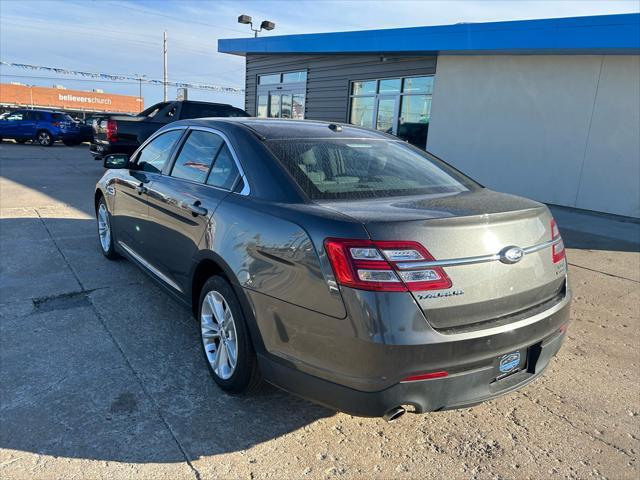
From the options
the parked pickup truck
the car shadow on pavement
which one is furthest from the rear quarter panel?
the parked pickup truck

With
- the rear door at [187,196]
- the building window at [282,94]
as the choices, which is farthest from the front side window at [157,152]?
the building window at [282,94]

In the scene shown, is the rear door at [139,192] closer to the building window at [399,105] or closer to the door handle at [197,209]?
the door handle at [197,209]

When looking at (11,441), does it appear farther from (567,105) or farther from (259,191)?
(567,105)

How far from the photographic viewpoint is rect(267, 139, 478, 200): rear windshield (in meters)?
2.74

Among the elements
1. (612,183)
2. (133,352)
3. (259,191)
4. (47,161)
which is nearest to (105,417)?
(133,352)

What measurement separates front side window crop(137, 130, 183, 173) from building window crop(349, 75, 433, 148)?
10.1 meters

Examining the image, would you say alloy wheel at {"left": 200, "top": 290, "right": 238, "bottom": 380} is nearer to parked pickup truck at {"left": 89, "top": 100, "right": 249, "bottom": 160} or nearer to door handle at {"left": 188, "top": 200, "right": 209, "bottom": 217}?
door handle at {"left": 188, "top": 200, "right": 209, "bottom": 217}

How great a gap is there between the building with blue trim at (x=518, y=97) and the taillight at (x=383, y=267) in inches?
344

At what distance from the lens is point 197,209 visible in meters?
3.21

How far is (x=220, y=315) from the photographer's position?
3.01 meters

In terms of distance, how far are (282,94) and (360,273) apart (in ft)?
59.6

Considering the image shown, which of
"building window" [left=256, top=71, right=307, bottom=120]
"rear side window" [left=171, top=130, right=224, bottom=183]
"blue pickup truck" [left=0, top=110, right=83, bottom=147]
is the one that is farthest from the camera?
"blue pickup truck" [left=0, top=110, right=83, bottom=147]

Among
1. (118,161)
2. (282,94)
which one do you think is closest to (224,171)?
(118,161)

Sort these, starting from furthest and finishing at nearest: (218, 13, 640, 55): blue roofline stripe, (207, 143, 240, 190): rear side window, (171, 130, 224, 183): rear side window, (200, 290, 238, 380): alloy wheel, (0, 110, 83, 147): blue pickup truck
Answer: (0, 110, 83, 147): blue pickup truck → (218, 13, 640, 55): blue roofline stripe → (171, 130, 224, 183): rear side window → (207, 143, 240, 190): rear side window → (200, 290, 238, 380): alloy wheel
